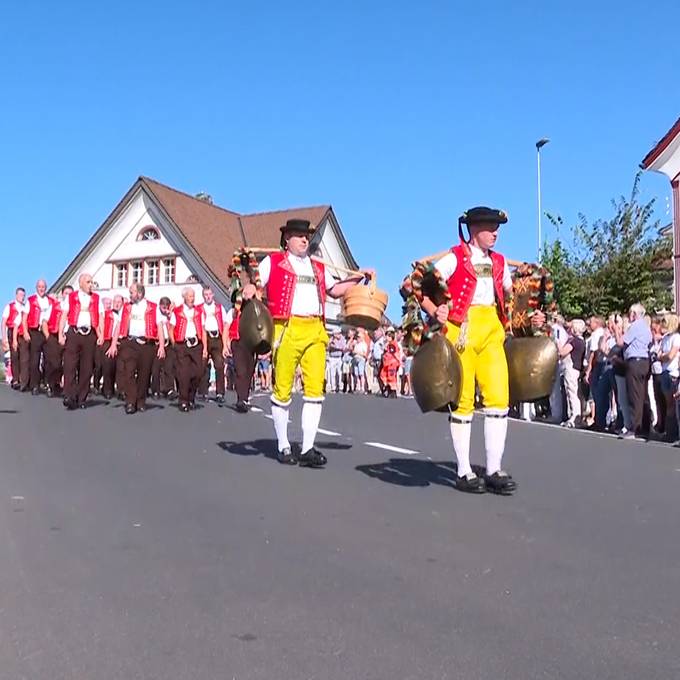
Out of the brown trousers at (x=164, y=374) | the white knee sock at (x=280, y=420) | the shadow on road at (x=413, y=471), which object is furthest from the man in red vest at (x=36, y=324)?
the shadow on road at (x=413, y=471)

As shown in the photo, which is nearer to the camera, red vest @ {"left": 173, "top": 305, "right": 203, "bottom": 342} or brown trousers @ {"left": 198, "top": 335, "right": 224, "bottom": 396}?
red vest @ {"left": 173, "top": 305, "right": 203, "bottom": 342}

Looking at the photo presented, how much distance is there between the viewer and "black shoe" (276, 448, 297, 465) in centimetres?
858

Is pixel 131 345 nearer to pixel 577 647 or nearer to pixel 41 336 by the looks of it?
pixel 41 336

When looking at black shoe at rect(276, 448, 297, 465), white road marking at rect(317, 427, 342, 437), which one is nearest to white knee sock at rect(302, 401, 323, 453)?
black shoe at rect(276, 448, 297, 465)

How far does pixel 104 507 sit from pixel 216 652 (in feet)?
9.73

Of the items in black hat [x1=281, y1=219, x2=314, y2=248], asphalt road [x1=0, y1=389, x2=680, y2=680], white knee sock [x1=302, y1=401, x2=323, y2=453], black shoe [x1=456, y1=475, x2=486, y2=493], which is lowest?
asphalt road [x1=0, y1=389, x2=680, y2=680]

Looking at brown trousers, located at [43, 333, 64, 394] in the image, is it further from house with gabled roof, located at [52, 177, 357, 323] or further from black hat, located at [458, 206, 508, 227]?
house with gabled roof, located at [52, 177, 357, 323]

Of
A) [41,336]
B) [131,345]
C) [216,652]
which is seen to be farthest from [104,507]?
[41,336]

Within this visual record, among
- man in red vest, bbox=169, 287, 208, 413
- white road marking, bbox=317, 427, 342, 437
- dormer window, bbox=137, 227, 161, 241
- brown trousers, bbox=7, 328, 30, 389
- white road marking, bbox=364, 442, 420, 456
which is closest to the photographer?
white road marking, bbox=364, 442, 420, 456

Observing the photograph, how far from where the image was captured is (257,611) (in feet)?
13.5

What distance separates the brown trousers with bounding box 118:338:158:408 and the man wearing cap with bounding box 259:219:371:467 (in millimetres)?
6663

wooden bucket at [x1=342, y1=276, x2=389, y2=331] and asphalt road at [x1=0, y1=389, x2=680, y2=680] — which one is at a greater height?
wooden bucket at [x1=342, y1=276, x2=389, y2=331]

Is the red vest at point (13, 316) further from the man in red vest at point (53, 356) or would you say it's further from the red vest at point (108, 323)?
the red vest at point (108, 323)

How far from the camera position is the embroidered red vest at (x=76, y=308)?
15516 mm
